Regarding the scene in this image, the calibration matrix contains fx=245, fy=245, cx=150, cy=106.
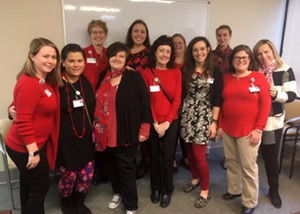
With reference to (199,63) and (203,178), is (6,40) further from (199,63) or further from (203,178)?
(203,178)

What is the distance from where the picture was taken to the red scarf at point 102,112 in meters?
2.00

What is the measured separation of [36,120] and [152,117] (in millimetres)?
901

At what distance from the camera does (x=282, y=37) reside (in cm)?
387

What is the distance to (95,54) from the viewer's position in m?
2.61

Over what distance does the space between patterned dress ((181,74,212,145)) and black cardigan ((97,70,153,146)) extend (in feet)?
1.30

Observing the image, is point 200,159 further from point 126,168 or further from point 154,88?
point 154,88

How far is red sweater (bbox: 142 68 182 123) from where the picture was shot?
2.18 metres

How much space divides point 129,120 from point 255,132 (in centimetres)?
108

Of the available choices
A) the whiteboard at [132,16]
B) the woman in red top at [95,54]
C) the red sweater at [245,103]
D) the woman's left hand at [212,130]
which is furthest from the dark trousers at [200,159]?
the whiteboard at [132,16]

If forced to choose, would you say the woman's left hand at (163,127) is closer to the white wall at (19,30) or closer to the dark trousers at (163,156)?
the dark trousers at (163,156)

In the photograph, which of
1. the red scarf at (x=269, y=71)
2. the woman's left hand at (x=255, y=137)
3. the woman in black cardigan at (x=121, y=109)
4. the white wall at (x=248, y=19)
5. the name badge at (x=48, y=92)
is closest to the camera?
the name badge at (x=48, y=92)

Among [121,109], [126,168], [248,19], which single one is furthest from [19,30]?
[248,19]

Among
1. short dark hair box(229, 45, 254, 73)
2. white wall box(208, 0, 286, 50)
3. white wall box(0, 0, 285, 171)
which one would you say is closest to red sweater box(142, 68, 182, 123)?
short dark hair box(229, 45, 254, 73)

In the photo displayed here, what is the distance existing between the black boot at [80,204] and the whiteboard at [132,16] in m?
1.66
